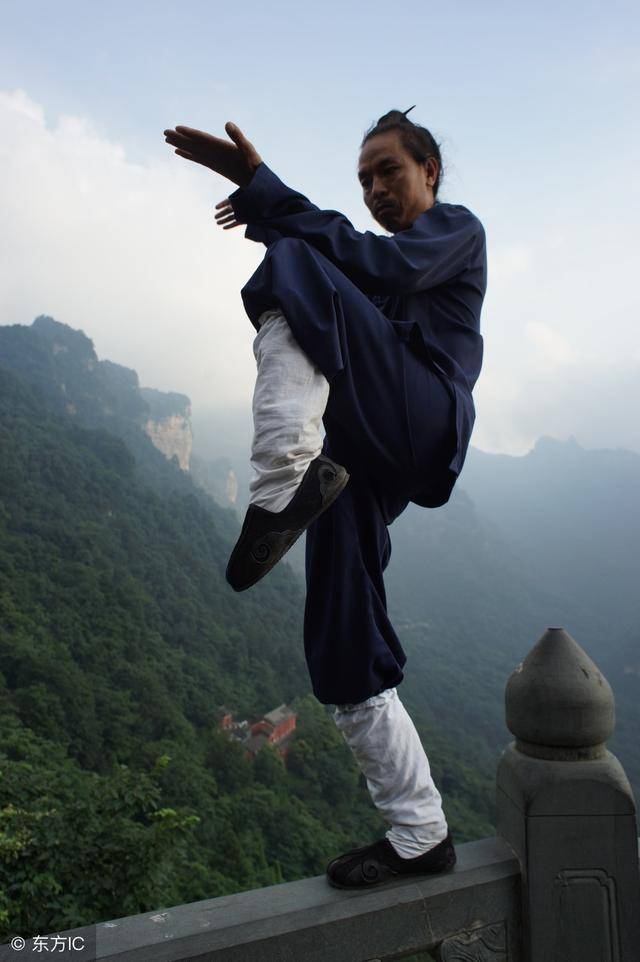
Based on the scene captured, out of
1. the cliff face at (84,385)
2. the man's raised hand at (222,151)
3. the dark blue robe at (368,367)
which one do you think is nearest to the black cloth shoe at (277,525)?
the dark blue robe at (368,367)

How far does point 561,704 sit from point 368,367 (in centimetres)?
101

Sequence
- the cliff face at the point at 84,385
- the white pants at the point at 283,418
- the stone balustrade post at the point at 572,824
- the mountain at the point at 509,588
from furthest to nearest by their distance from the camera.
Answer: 1. the cliff face at the point at 84,385
2. the mountain at the point at 509,588
3. the stone balustrade post at the point at 572,824
4. the white pants at the point at 283,418

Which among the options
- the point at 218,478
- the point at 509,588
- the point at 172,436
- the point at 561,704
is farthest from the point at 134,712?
the point at 218,478

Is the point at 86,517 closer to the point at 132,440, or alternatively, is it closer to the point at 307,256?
the point at 132,440

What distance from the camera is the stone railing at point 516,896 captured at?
4.21 ft

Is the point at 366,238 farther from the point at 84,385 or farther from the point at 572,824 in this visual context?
the point at 84,385

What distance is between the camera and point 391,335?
1.30 m

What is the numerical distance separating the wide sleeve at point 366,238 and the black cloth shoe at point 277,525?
44cm

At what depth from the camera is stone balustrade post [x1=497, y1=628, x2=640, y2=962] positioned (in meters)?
1.53

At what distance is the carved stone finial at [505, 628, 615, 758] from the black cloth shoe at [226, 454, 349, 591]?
33.8 inches

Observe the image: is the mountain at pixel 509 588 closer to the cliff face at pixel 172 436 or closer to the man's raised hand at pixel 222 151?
the cliff face at pixel 172 436

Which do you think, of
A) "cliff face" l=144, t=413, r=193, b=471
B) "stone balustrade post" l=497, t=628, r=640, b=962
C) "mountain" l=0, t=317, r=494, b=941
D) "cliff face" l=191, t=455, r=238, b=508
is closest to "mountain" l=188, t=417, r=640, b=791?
"mountain" l=0, t=317, r=494, b=941

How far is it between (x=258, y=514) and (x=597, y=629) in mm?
94099

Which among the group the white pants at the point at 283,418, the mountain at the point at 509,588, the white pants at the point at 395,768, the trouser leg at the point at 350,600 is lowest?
the mountain at the point at 509,588
